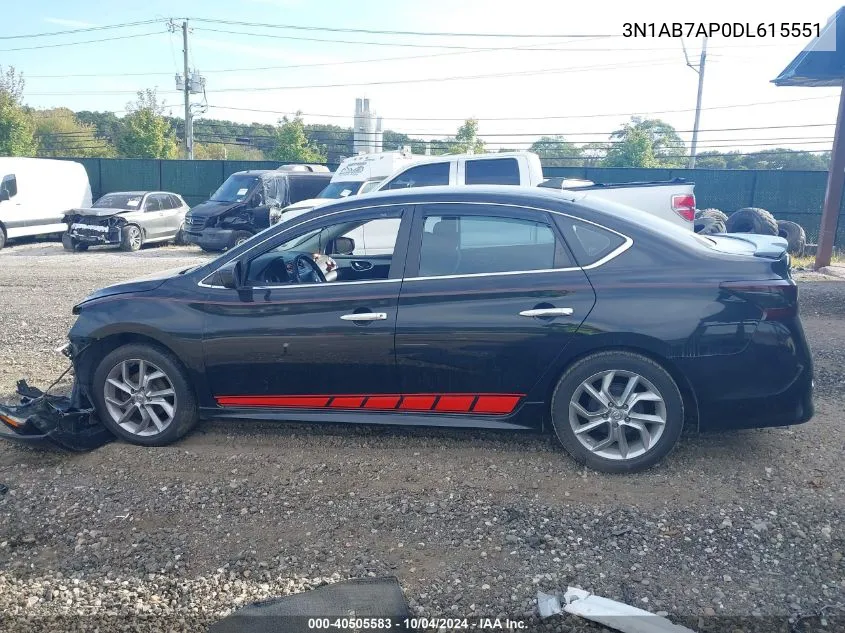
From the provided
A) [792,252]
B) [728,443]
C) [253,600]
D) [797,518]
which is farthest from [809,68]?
[253,600]

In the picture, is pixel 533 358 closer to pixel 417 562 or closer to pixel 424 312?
pixel 424 312

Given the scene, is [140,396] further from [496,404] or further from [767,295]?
[767,295]

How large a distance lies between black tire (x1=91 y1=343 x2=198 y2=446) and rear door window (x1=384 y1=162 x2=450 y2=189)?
25.0ft

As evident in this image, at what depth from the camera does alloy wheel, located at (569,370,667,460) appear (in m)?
4.02

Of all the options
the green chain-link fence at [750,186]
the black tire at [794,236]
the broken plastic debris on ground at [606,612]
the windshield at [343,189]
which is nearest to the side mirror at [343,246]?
the broken plastic debris on ground at [606,612]

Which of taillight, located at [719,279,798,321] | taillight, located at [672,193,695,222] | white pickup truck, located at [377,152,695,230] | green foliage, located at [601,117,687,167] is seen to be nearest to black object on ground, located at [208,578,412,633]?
taillight, located at [719,279,798,321]

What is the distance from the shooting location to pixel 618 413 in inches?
159

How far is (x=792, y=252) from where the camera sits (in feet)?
50.6

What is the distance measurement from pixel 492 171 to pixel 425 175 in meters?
1.13

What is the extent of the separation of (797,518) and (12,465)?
4571 millimetres

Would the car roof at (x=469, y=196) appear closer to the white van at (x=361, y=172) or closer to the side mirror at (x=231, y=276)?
the side mirror at (x=231, y=276)

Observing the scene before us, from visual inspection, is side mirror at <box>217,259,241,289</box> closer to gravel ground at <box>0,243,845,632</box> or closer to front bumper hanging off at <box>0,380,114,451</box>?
gravel ground at <box>0,243,845,632</box>

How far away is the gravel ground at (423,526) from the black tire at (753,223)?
9.58m

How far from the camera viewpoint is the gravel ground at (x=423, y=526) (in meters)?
3.03
